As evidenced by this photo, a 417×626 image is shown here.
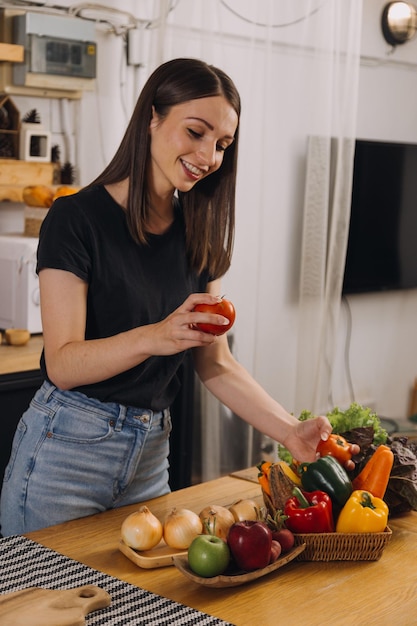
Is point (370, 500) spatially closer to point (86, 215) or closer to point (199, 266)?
point (199, 266)

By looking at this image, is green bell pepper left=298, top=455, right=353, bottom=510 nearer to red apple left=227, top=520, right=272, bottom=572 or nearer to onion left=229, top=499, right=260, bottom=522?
onion left=229, top=499, right=260, bottom=522

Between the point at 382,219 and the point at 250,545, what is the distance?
3.62 metres

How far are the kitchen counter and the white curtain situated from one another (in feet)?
3.09

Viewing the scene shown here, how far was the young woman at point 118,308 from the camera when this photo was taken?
71.1 inches

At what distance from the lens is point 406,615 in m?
1.45

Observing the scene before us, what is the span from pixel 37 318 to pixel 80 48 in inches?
43.2

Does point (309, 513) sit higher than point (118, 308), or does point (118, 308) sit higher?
point (118, 308)

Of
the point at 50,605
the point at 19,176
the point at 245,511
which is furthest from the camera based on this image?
the point at 19,176

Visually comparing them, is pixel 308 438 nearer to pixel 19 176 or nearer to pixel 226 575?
pixel 226 575

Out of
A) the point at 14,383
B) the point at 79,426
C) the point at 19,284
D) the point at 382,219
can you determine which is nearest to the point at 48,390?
the point at 79,426

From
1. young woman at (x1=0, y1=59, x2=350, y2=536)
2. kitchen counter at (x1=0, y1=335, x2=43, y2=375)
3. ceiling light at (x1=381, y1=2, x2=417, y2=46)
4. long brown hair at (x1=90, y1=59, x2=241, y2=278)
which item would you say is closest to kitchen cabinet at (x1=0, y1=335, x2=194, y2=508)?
kitchen counter at (x1=0, y1=335, x2=43, y2=375)

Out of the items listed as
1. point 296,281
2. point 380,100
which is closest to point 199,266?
point 296,281

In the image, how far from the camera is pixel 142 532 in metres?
1.61

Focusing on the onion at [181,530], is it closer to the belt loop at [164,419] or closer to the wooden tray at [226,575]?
the wooden tray at [226,575]
